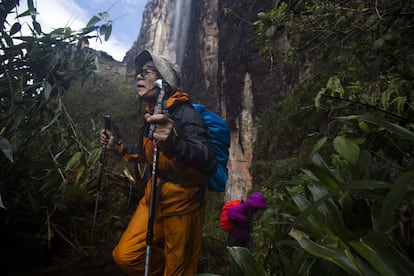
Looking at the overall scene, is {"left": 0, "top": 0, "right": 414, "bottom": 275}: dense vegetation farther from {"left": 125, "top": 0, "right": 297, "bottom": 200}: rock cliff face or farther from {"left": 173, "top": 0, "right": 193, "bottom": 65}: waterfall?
{"left": 173, "top": 0, "right": 193, "bottom": 65}: waterfall

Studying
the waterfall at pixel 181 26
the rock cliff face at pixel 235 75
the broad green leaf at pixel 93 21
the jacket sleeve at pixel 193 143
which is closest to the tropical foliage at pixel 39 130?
the broad green leaf at pixel 93 21

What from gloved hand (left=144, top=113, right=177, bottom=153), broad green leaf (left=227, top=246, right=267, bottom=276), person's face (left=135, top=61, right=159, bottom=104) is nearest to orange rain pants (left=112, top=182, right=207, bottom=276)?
gloved hand (left=144, top=113, right=177, bottom=153)

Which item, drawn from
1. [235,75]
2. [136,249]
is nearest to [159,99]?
[136,249]

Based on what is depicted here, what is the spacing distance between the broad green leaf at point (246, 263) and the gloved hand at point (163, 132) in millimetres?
1088

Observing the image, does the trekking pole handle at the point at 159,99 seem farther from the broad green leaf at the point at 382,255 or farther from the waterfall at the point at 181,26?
the waterfall at the point at 181,26

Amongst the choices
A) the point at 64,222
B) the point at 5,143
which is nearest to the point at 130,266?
the point at 64,222

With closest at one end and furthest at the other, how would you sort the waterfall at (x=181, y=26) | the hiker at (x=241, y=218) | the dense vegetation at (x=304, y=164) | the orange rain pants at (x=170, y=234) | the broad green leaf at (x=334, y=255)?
the broad green leaf at (x=334, y=255) → the dense vegetation at (x=304, y=164) → the orange rain pants at (x=170, y=234) → the hiker at (x=241, y=218) → the waterfall at (x=181, y=26)

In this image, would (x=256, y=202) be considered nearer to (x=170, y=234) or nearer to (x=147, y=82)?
(x=170, y=234)

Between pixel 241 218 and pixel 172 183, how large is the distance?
1.21m

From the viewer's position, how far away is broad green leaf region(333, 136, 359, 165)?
3.36ft

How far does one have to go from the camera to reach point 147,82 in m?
2.70

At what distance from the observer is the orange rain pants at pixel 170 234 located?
2387 mm

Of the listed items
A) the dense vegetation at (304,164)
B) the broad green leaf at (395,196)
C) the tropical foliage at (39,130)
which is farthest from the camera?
the tropical foliage at (39,130)

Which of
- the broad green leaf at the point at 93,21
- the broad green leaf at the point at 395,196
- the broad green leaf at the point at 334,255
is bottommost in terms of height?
the broad green leaf at the point at 334,255
